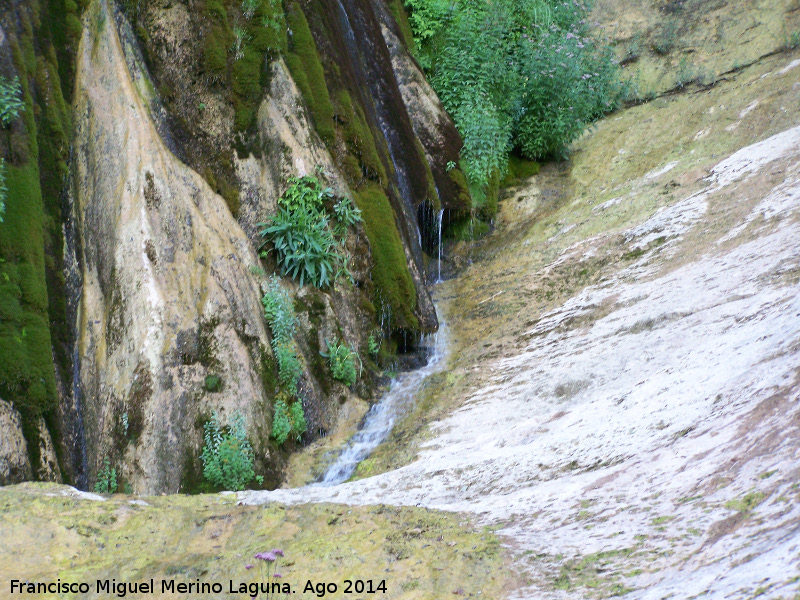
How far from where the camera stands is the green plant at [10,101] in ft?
28.0

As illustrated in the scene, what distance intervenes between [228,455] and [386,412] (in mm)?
2767

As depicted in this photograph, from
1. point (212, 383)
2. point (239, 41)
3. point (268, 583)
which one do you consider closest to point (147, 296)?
point (212, 383)

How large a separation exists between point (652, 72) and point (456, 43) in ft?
20.0

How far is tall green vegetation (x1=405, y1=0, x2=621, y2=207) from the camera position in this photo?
1761 cm

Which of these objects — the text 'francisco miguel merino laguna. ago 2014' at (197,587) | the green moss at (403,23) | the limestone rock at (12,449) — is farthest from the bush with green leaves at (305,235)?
the green moss at (403,23)

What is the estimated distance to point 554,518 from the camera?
19.1ft

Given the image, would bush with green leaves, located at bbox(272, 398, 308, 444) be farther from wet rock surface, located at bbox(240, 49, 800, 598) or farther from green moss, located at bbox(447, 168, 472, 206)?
green moss, located at bbox(447, 168, 472, 206)

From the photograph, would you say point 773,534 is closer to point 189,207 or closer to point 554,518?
point 554,518

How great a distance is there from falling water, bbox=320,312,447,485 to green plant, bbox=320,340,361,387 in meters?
0.58

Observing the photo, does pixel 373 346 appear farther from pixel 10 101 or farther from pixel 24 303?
pixel 10 101

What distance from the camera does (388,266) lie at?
12.5 metres

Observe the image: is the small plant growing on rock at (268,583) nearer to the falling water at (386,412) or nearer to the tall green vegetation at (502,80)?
the falling water at (386,412)

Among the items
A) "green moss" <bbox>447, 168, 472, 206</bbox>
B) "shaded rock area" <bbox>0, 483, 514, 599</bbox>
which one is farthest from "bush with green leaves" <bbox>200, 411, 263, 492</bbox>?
"green moss" <bbox>447, 168, 472, 206</bbox>

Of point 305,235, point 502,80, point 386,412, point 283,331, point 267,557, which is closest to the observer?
point 267,557
